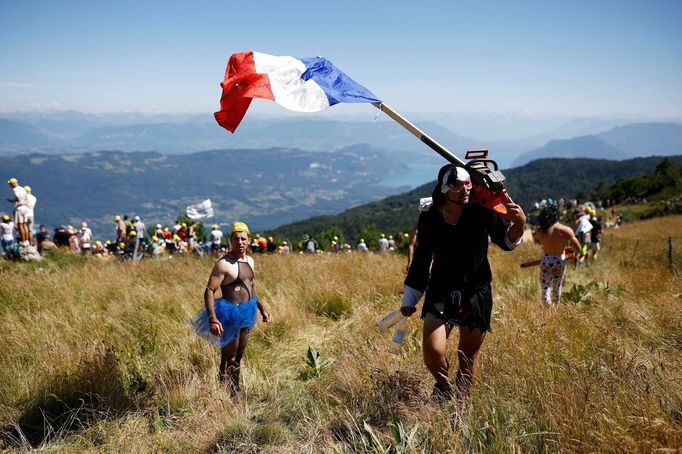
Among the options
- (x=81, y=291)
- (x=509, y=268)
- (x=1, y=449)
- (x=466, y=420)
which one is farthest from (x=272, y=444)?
(x=509, y=268)

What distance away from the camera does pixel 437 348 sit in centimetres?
295

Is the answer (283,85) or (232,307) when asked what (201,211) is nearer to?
(232,307)

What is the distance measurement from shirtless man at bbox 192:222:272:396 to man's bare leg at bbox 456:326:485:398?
5.99ft

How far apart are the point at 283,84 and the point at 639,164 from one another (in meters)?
232

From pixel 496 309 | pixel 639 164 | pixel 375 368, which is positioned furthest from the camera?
pixel 639 164

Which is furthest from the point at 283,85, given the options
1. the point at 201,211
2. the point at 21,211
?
the point at 201,211

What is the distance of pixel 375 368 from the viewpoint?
342cm

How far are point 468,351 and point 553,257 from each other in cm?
323

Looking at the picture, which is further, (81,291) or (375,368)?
(81,291)

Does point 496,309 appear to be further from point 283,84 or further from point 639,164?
point 639,164

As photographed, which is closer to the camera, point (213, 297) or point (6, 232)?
point (213, 297)

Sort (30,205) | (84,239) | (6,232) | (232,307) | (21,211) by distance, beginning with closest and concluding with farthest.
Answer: (232,307), (21,211), (30,205), (6,232), (84,239)

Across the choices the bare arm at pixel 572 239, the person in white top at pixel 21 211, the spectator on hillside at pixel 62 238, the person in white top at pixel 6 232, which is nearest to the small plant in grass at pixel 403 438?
the bare arm at pixel 572 239

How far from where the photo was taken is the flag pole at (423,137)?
119 inches
